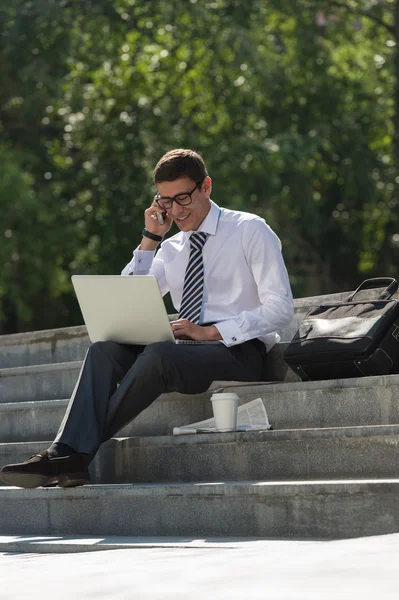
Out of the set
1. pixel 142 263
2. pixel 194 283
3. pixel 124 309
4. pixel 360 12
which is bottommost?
pixel 124 309

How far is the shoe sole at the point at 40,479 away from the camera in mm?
5051

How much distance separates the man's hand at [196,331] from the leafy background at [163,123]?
10489 millimetres

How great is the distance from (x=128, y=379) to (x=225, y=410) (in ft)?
1.55

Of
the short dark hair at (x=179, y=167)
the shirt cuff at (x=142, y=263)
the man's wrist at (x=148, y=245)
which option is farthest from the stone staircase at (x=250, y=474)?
the short dark hair at (x=179, y=167)

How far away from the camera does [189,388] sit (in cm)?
545

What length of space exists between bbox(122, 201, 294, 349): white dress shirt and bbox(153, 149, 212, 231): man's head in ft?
0.41

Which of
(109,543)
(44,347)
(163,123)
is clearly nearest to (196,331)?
(109,543)

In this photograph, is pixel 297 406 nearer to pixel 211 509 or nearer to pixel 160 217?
pixel 211 509

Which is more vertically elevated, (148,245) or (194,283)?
(148,245)

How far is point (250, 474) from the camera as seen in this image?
5.08 metres


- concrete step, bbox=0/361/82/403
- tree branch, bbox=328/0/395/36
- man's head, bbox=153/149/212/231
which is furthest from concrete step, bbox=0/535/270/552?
tree branch, bbox=328/0/395/36

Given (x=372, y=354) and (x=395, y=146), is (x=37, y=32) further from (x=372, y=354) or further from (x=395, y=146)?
(x=372, y=354)

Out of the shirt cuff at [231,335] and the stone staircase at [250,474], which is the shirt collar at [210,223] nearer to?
the shirt cuff at [231,335]

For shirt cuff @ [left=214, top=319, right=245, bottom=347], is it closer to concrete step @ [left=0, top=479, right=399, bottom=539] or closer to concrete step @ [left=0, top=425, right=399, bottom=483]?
concrete step @ [left=0, top=425, right=399, bottom=483]
